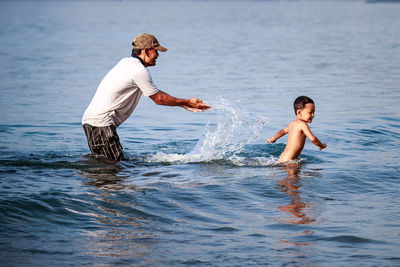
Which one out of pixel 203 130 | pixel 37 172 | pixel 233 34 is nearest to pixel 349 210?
pixel 37 172

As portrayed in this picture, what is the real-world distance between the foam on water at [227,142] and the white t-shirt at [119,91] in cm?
132

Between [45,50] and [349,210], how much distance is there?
2346 cm

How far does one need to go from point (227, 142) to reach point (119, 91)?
2575 millimetres

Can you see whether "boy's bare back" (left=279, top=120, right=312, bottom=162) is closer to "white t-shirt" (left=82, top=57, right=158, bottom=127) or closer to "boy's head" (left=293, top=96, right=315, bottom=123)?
"boy's head" (left=293, top=96, right=315, bottom=123)

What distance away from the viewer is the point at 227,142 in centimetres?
981

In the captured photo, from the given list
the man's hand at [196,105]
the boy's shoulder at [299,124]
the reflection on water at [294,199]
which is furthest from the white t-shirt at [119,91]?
the boy's shoulder at [299,124]

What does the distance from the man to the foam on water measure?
1.10 m

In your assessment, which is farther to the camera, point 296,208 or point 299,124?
point 299,124

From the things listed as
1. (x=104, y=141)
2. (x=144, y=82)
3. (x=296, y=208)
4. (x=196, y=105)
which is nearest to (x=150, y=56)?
(x=144, y=82)

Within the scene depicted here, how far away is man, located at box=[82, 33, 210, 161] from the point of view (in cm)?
770

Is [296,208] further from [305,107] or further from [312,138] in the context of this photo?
[305,107]

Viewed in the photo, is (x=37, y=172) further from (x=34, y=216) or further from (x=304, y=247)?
(x=304, y=247)

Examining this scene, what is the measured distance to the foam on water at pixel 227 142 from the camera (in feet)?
30.1

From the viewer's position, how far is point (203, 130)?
1216 cm
